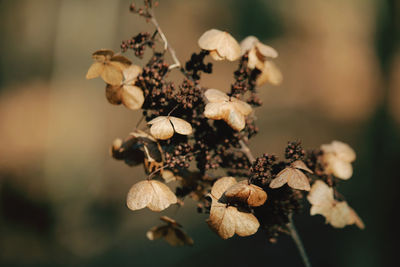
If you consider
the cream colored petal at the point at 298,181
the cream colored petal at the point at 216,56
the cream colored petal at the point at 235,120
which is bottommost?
the cream colored petal at the point at 298,181

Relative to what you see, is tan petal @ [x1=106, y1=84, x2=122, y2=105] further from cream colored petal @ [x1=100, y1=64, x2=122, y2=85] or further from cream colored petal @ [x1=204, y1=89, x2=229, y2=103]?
cream colored petal @ [x1=204, y1=89, x2=229, y2=103]

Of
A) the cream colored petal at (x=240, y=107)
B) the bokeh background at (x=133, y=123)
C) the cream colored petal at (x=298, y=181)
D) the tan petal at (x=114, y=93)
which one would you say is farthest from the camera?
the bokeh background at (x=133, y=123)

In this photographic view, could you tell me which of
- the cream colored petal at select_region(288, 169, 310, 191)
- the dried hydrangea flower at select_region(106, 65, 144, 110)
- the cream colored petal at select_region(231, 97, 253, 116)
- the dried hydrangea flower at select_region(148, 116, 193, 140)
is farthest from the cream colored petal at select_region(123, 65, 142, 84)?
the cream colored petal at select_region(288, 169, 310, 191)

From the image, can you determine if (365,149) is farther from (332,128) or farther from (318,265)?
(318,265)

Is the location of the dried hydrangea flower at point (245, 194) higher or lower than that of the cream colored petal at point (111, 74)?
lower

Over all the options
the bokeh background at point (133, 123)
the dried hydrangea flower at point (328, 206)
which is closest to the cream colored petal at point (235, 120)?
the dried hydrangea flower at point (328, 206)

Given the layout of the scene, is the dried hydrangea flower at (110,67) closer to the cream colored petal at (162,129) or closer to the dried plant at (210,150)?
the dried plant at (210,150)

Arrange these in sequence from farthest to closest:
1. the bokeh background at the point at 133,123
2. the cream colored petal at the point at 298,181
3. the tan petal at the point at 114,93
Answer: the bokeh background at the point at 133,123
the tan petal at the point at 114,93
the cream colored petal at the point at 298,181

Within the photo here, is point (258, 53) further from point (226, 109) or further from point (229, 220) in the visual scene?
point (229, 220)

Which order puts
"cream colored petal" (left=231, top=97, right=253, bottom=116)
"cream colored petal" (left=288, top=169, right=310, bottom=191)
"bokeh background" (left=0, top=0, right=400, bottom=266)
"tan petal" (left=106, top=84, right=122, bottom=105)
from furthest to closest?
"bokeh background" (left=0, top=0, right=400, bottom=266) → "tan petal" (left=106, top=84, right=122, bottom=105) → "cream colored petal" (left=231, top=97, right=253, bottom=116) → "cream colored petal" (left=288, top=169, right=310, bottom=191)
